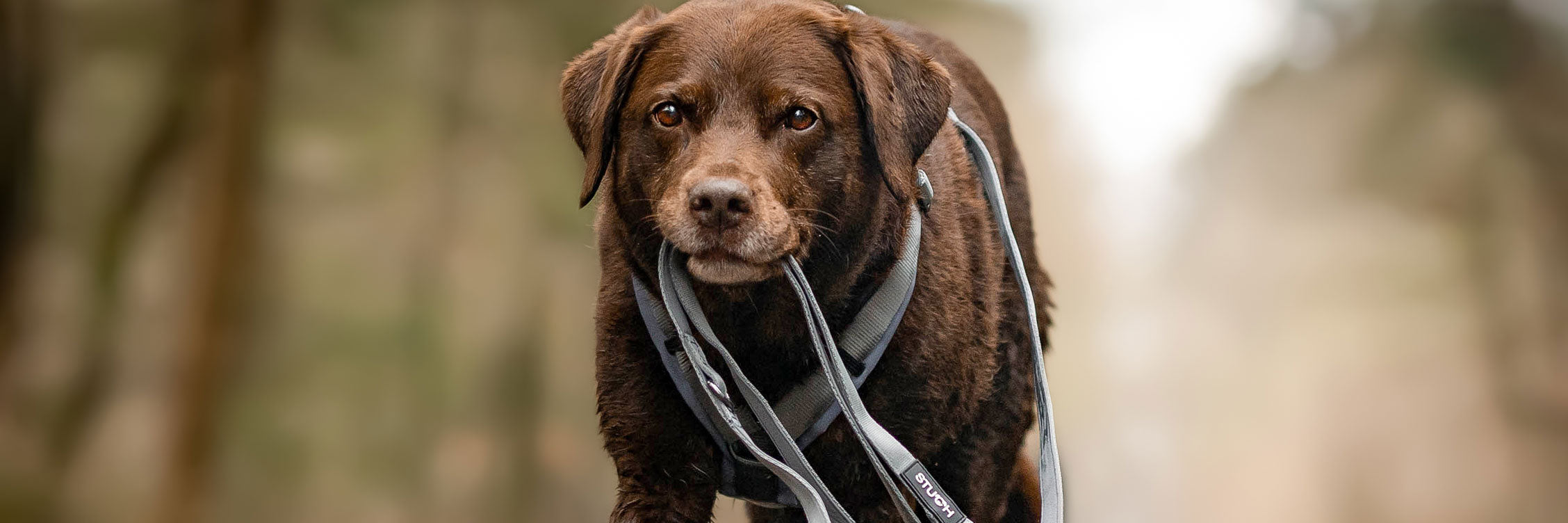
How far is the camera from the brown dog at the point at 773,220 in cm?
241

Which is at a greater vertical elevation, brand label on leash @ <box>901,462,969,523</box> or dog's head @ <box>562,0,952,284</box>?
dog's head @ <box>562,0,952,284</box>

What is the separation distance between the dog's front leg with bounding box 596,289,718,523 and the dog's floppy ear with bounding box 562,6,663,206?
1.26ft

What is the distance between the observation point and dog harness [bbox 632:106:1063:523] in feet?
7.91

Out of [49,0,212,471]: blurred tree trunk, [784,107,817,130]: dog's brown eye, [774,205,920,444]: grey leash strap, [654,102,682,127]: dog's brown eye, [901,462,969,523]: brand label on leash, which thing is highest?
[784,107,817,130]: dog's brown eye

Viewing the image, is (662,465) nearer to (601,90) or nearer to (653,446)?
(653,446)

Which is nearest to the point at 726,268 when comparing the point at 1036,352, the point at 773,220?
the point at 773,220

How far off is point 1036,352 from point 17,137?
3421 mm

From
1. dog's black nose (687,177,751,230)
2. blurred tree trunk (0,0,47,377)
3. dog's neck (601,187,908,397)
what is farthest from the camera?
blurred tree trunk (0,0,47,377)

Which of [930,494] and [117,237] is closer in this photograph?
[930,494]

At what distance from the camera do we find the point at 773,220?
2332 mm

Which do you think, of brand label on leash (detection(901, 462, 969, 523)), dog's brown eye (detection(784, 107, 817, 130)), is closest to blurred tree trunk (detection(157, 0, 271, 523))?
dog's brown eye (detection(784, 107, 817, 130))

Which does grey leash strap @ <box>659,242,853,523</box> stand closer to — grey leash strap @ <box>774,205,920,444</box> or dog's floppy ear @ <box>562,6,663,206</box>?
grey leash strap @ <box>774,205,920,444</box>

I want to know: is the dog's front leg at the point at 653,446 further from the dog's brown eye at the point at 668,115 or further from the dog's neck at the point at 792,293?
the dog's brown eye at the point at 668,115

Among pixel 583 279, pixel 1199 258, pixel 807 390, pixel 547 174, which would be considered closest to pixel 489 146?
pixel 547 174
